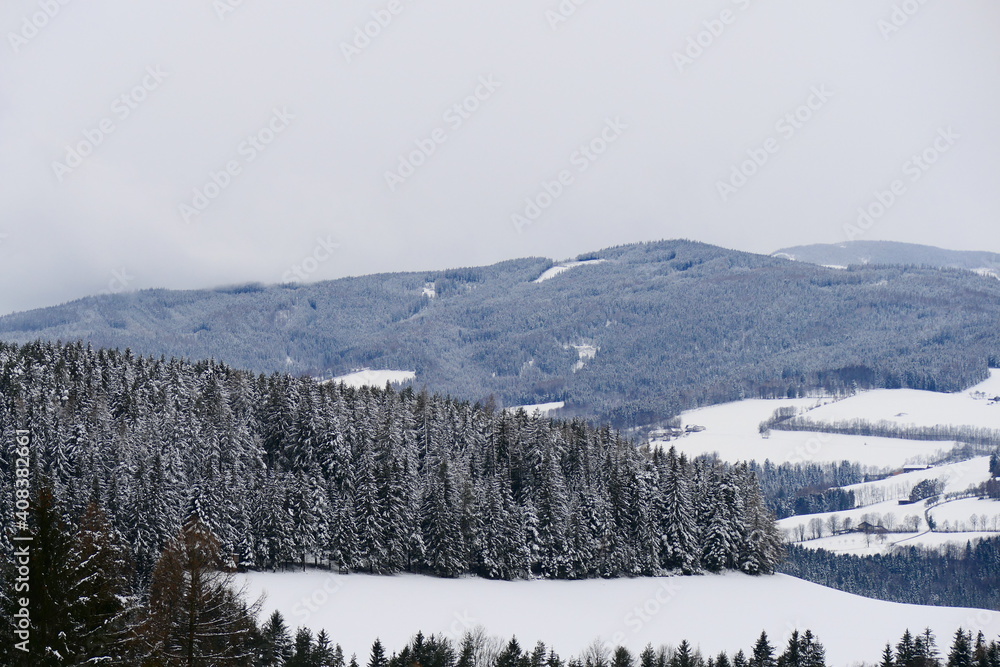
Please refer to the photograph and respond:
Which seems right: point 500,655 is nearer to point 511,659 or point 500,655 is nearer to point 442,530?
point 511,659

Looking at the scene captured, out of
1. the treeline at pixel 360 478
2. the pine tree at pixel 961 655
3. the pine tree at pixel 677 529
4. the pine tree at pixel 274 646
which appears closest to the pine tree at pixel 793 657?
the pine tree at pixel 961 655

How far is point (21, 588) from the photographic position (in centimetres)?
2491

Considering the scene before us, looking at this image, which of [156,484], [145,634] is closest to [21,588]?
[145,634]

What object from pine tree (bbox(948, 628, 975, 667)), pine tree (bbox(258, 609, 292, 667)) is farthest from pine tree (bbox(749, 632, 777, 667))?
pine tree (bbox(258, 609, 292, 667))

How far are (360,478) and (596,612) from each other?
30.4 meters

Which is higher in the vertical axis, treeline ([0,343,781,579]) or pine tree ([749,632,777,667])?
treeline ([0,343,781,579])

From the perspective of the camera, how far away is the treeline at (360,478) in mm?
99875

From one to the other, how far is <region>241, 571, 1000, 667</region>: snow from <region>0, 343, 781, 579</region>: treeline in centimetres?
375

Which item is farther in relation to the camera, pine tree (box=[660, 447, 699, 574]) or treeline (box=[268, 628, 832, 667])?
pine tree (box=[660, 447, 699, 574])

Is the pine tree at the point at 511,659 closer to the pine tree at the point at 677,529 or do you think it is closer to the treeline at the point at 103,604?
the treeline at the point at 103,604

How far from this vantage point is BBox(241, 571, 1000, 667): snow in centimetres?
9288

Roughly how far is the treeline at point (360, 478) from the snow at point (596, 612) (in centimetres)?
375

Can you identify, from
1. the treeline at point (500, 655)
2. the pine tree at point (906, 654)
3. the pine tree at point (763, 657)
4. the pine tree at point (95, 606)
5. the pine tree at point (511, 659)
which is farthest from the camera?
the pine tree at point (906, 654)

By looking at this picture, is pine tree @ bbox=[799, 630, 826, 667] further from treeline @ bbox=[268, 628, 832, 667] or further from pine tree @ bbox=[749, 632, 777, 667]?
pine tree @ bbox=[749, 632, 777, 667]
